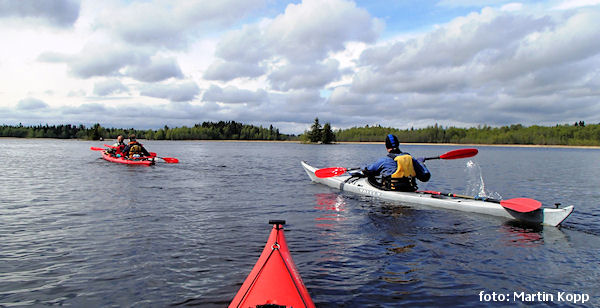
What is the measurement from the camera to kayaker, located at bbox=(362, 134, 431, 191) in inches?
502

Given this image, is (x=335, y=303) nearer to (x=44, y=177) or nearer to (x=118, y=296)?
(x=118, y=296)

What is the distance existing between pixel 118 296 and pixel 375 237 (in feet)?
19.2

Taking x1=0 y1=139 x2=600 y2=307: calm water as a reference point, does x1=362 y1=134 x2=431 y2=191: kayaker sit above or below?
above

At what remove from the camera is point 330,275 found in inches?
251

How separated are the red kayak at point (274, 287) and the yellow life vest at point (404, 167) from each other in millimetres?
8740

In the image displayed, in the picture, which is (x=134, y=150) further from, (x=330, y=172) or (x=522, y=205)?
(x=522, y=205)

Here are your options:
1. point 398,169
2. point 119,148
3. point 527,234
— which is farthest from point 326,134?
point 527,234

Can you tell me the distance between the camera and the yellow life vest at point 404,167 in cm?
1267

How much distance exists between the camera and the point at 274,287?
14.4 feet

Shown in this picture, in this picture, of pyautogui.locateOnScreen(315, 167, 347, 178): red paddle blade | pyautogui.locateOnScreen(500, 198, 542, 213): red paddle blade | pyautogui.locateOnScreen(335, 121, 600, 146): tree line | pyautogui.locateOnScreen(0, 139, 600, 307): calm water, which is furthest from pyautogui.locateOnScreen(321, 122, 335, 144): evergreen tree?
pyautogui.locateOnScreen(500, 198, 542, 213): red paddle blade

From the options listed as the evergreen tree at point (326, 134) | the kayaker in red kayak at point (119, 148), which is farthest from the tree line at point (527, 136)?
the kayaker in red kayak at point (119, 148)

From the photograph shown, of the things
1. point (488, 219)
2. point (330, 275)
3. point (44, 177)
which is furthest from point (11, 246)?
point (44, 177)

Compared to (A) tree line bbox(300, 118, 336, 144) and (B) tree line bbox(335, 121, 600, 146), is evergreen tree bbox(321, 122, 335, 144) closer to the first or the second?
(A) tree line bbox(300, 118, 336, 144)

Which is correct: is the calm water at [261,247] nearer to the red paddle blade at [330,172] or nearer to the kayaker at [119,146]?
the red paddle blade at [330,172]
